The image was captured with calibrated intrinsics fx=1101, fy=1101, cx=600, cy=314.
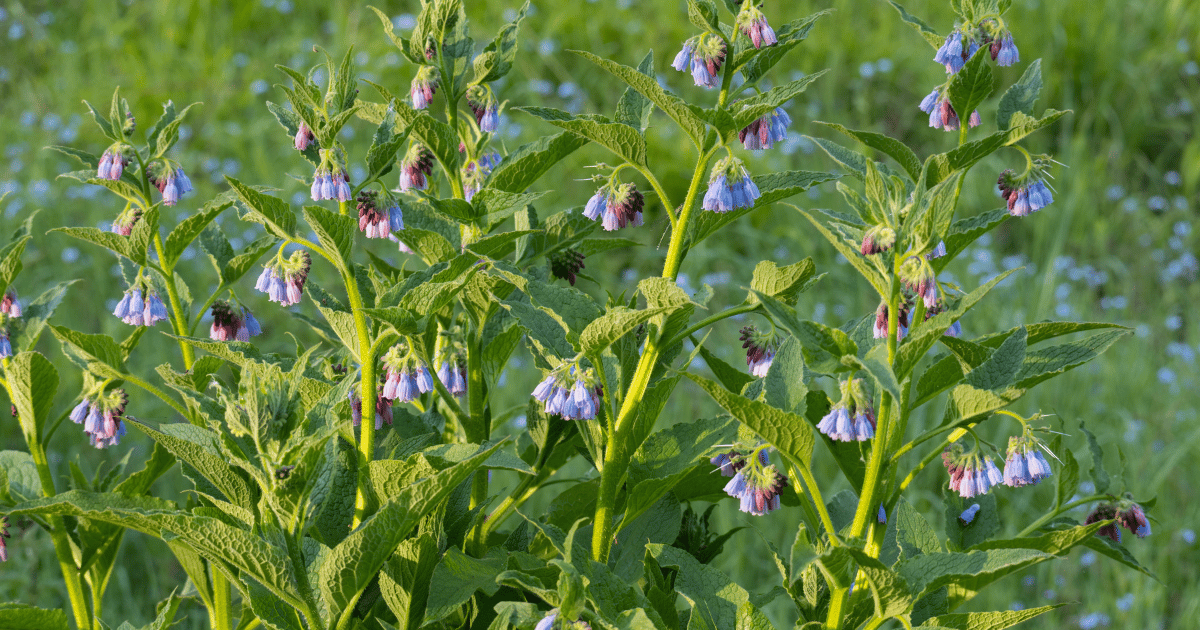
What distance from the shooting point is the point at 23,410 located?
5.95 feet

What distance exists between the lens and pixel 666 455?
157cm

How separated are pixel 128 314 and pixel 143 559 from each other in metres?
2.28

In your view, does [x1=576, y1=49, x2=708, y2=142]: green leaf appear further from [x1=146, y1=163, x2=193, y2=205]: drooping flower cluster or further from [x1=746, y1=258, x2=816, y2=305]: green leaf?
[x1=146, y1=163, x2=193, y2=205]: drooping flower cluster

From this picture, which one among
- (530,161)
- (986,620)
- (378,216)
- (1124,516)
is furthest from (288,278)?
(1124,516)

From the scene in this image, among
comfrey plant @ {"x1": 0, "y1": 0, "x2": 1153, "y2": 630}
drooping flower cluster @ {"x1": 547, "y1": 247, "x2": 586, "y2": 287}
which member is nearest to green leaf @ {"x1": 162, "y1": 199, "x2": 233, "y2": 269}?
comfrey plant @ {"x1": 0, "y1": 0, "x2": 1153, "y2": 630}

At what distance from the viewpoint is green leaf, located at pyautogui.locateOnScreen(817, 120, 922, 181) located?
1471 mm

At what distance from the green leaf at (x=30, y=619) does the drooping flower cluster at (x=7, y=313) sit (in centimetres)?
40

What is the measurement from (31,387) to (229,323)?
0.32 metres

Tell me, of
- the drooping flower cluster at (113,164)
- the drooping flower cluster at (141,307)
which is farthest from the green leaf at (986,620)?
the drooping flower cluster at (113,164)

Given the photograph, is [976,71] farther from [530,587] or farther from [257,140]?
[257,140]

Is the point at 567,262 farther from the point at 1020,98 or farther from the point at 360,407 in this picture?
the point at 1020,98

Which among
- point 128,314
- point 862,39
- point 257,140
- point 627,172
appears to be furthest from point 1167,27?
point 128,314

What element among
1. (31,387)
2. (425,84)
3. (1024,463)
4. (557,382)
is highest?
(425,84)

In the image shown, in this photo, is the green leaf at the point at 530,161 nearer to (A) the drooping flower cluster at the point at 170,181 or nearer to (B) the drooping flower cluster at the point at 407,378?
(B) the drooping flower cluster at the point at 407,378
